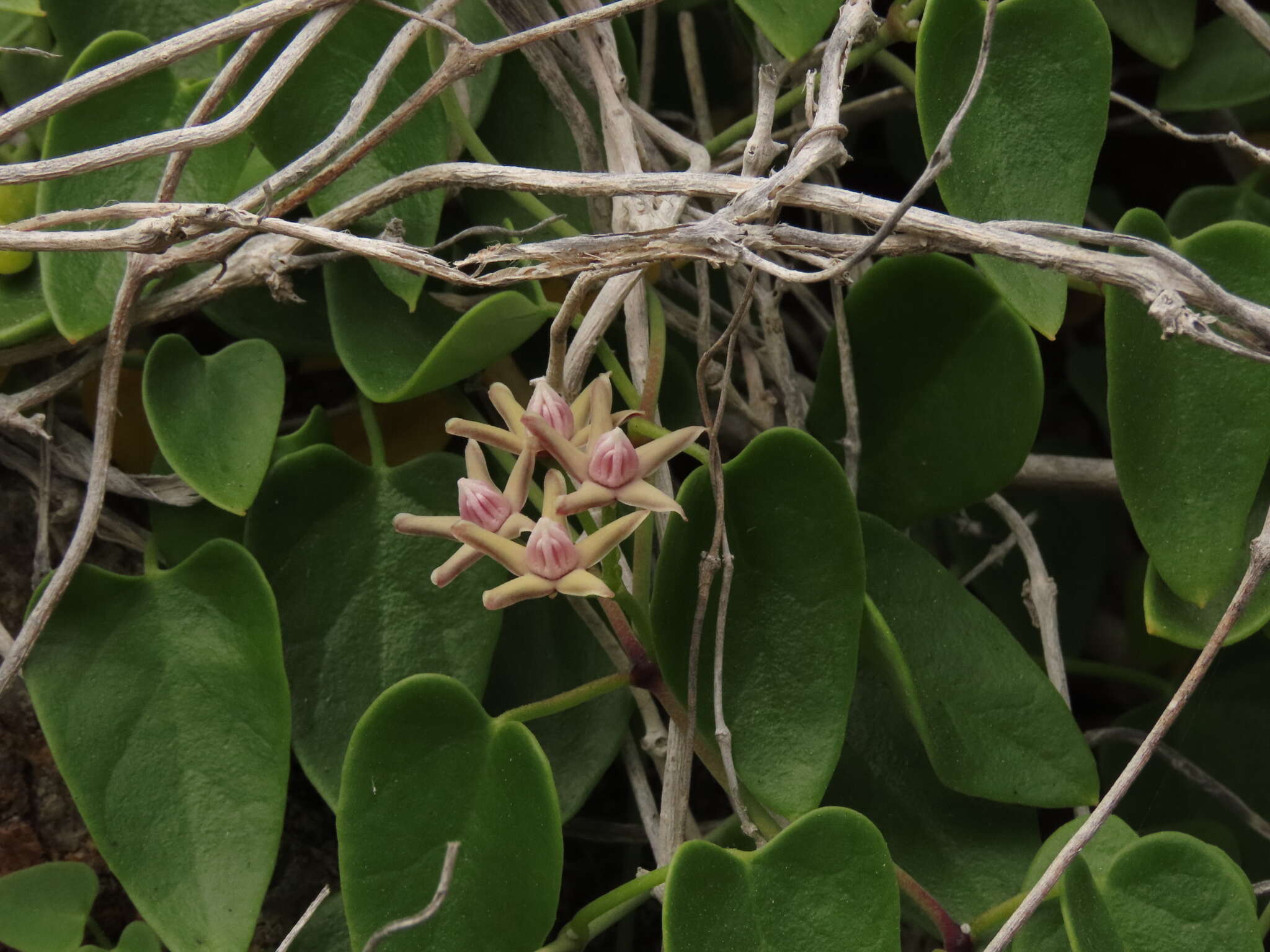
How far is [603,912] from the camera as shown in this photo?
61 centimetres

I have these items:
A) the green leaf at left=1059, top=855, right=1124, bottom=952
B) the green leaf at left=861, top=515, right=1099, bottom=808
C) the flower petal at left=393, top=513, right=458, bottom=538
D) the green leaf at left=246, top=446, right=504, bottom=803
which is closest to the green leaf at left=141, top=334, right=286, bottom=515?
the green leaf at left=246, top=446, right=504, bottom=803

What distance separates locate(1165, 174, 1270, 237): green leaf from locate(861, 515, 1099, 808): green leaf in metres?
0.33

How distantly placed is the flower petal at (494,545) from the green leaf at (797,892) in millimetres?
156

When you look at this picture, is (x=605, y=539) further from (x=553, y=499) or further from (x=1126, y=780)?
(x=1126, y=780)

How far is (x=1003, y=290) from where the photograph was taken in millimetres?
591

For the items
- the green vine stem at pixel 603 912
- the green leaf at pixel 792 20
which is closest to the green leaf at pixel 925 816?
the green vine stem at pixel 603 912

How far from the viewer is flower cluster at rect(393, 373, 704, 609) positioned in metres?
0.51

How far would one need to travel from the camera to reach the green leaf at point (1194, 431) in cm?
61

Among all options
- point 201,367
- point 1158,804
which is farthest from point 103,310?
point 1158,804

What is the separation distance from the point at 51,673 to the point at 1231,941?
2.12ft

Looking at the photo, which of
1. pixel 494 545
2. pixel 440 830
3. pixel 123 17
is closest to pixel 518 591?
pixel 494 545

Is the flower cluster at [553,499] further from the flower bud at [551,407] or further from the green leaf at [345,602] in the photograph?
the green leaf at [345,602]

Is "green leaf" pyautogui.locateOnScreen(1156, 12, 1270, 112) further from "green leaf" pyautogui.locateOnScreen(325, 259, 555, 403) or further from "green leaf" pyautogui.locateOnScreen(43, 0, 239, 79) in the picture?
"green leaf" pyautogui.locateOnScreen(43, 0, 239, 79)

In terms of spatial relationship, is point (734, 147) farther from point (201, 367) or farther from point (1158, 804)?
point (1158, 804)
